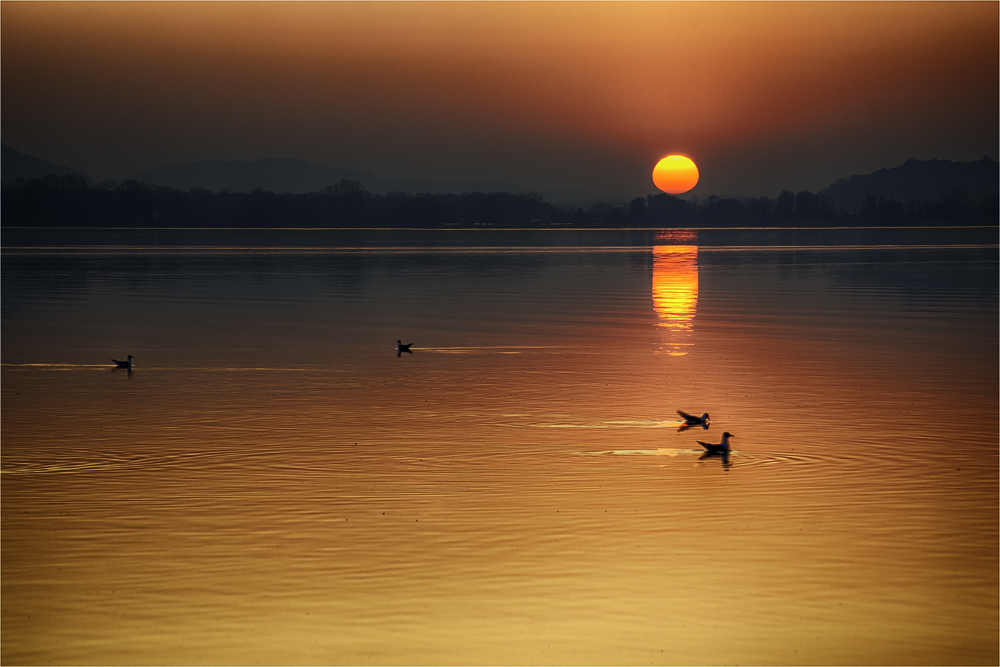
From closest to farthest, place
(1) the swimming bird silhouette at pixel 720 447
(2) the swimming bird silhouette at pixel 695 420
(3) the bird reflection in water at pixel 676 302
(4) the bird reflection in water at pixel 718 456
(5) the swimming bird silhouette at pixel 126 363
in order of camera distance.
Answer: (4) the bird reflection in water at pixel 718 456 → (1) the swimming bird silhouette at pixel 720 447 → (2) the swimming bird silhouette at pixel 695 420 → (5) the swimming bird silhouette at pixel 126 363 → (3) the bird reflection in water at pixel 676 302

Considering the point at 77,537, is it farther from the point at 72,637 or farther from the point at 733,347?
the point at 733,347

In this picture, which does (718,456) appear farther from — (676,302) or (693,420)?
(676,302)

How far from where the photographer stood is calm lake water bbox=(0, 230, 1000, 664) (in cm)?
1026

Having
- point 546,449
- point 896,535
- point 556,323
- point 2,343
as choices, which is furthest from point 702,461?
point 2,343

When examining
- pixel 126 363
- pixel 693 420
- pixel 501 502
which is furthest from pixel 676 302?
pixel 501 502

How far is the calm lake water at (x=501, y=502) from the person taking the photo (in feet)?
33.7

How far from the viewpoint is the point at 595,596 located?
36.2 feet

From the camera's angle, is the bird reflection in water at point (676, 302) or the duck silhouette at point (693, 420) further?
the bird reflection in water at point (676, 302)

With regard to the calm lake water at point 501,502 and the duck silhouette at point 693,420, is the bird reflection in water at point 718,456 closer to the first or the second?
the calm lake water at point 501,502

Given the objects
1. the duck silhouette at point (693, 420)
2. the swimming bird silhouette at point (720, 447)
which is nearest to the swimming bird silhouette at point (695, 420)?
the duck silhouette at point (693, 420)

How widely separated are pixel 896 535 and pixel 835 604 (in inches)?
99.6

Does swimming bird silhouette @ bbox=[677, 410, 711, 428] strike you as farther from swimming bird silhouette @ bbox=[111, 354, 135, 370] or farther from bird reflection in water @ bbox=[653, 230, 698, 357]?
swimming bird silhouette @ bbox=[111, 354, 135, 370]

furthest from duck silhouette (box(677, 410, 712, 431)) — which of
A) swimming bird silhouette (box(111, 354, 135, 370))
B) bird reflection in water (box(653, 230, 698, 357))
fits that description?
swimming bird silhouette (box(111, 354, 135, 370))

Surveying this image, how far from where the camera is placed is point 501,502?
566 inches
